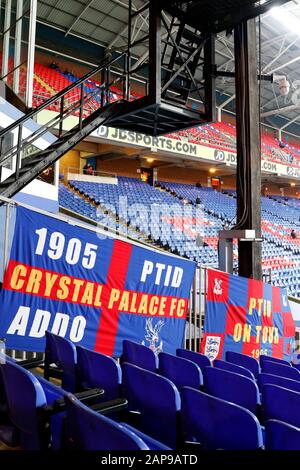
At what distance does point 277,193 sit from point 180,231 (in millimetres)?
17308

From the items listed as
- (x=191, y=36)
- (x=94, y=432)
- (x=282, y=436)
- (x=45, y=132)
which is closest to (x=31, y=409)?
(x=94, y=432)

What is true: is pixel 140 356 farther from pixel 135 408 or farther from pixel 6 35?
pixel 6 35

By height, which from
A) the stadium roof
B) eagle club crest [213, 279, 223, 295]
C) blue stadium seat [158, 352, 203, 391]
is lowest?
blue stadium seat [158, 352, 203, 391]

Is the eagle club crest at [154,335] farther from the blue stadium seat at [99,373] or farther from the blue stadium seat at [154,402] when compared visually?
the blue stadium seat at [154,402]

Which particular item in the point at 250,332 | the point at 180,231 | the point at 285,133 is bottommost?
the point at 250,332

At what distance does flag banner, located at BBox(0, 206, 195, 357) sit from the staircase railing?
1108mm

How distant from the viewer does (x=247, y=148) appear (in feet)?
23.8

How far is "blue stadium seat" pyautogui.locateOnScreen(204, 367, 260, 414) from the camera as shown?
2617 mm

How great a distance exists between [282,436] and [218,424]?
0.31 metres

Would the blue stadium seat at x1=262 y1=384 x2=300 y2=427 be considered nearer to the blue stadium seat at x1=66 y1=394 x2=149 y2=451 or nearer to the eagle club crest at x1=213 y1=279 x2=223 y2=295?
the blue stadium seat at x1=66 y1=394 x2=149 y2=451

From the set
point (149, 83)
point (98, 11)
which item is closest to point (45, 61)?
point (98, 11)

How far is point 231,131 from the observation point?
21156mm

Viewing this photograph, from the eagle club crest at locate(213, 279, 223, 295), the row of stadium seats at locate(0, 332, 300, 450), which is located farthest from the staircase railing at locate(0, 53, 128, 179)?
the eagle club crest at locate(213, 279, 223, 295)
